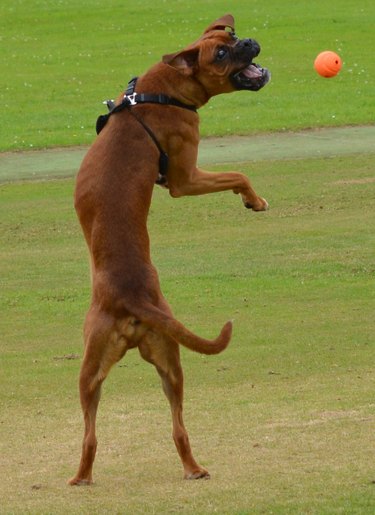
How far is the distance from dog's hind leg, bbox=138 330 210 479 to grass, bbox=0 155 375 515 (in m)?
A: 0.12

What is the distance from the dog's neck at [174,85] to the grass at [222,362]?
2.32 m

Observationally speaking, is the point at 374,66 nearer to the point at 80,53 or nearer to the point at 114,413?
the point at 80,53

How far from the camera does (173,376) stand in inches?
331

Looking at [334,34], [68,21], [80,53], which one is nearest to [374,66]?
[334,34]

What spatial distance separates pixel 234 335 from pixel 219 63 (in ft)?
15.4

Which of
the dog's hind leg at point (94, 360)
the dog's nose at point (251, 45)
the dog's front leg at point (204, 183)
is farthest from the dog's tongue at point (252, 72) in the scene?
the dog's hind leg at point (94, 360)

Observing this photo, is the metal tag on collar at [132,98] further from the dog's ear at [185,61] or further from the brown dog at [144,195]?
the dog's ear at [185,61]

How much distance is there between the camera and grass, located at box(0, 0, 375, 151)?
28859mm

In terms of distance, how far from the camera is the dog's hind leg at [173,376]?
830cm

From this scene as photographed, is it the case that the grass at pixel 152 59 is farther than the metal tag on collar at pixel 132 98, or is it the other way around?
the grass at pixel 152 59

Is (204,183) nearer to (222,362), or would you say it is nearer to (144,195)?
(144,195)

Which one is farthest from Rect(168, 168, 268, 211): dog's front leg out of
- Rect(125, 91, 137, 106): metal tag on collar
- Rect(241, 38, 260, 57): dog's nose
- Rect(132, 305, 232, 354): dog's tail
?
Rect(132, 305, 232, 354): dog's tail

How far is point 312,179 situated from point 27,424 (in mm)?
11840

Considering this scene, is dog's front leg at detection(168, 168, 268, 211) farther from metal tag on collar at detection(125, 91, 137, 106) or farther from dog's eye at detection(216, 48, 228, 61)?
dog's eye at detection(216, 48, 228, 61)
